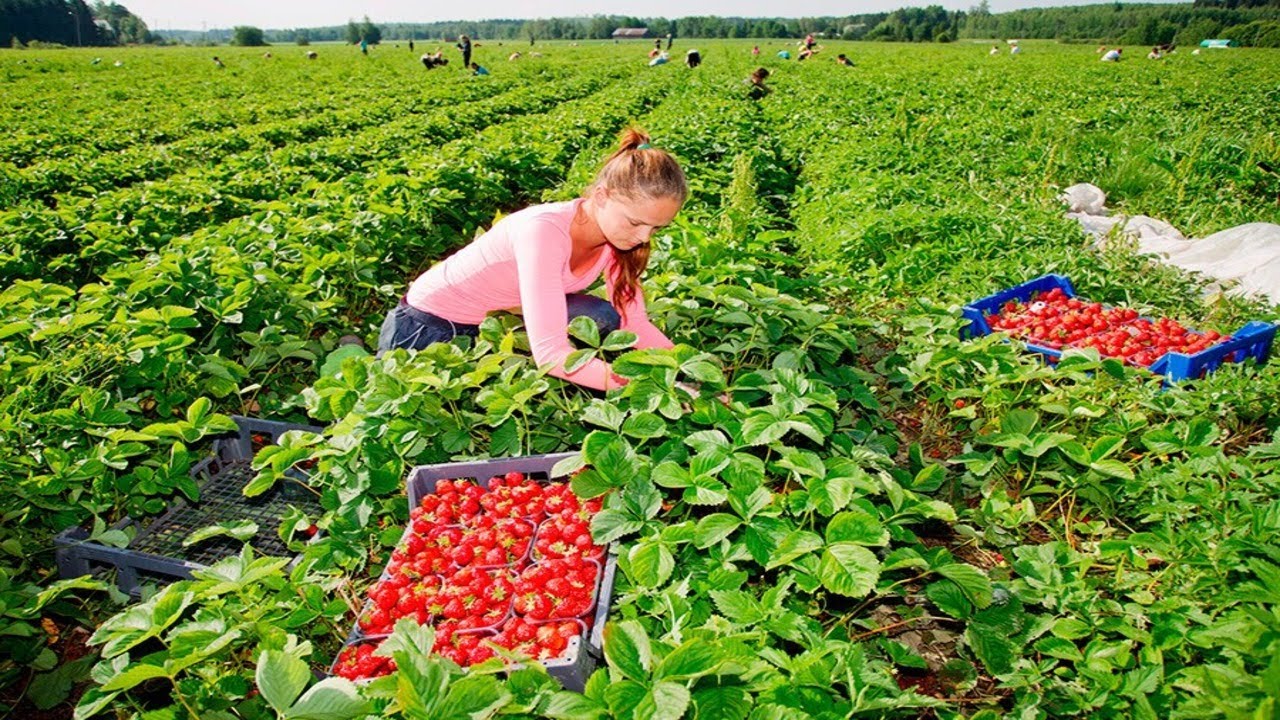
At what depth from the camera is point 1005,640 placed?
177 centimetres

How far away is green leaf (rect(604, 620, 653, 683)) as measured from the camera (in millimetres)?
1201

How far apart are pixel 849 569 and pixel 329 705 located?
1.01 m

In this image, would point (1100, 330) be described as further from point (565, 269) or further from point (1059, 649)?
point (565, 269)

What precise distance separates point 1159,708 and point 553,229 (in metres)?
2.07

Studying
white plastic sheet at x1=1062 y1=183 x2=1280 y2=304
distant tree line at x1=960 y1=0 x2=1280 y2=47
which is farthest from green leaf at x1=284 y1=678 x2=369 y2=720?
distant tree line at x1=960 y1=0 x2=1280 y2=47

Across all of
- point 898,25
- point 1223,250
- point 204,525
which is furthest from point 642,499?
point 898,25

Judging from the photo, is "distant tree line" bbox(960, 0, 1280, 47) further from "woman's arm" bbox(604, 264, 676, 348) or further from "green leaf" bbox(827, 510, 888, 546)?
"green leaf" bbox(827, 510, 888, 546)

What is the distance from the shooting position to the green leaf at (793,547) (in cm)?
152

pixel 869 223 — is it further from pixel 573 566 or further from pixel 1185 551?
pixel 573 566

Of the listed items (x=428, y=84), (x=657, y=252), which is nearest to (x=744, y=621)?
(x=657, y=252)

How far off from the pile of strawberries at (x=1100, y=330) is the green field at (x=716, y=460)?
1.05ft

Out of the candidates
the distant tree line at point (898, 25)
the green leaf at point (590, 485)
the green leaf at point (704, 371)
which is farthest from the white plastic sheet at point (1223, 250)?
the distant tree line at point (898, 25)

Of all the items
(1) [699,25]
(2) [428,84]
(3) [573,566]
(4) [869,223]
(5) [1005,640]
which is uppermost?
(1) [699,25]

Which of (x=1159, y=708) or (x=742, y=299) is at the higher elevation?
(x=742, y=299)
